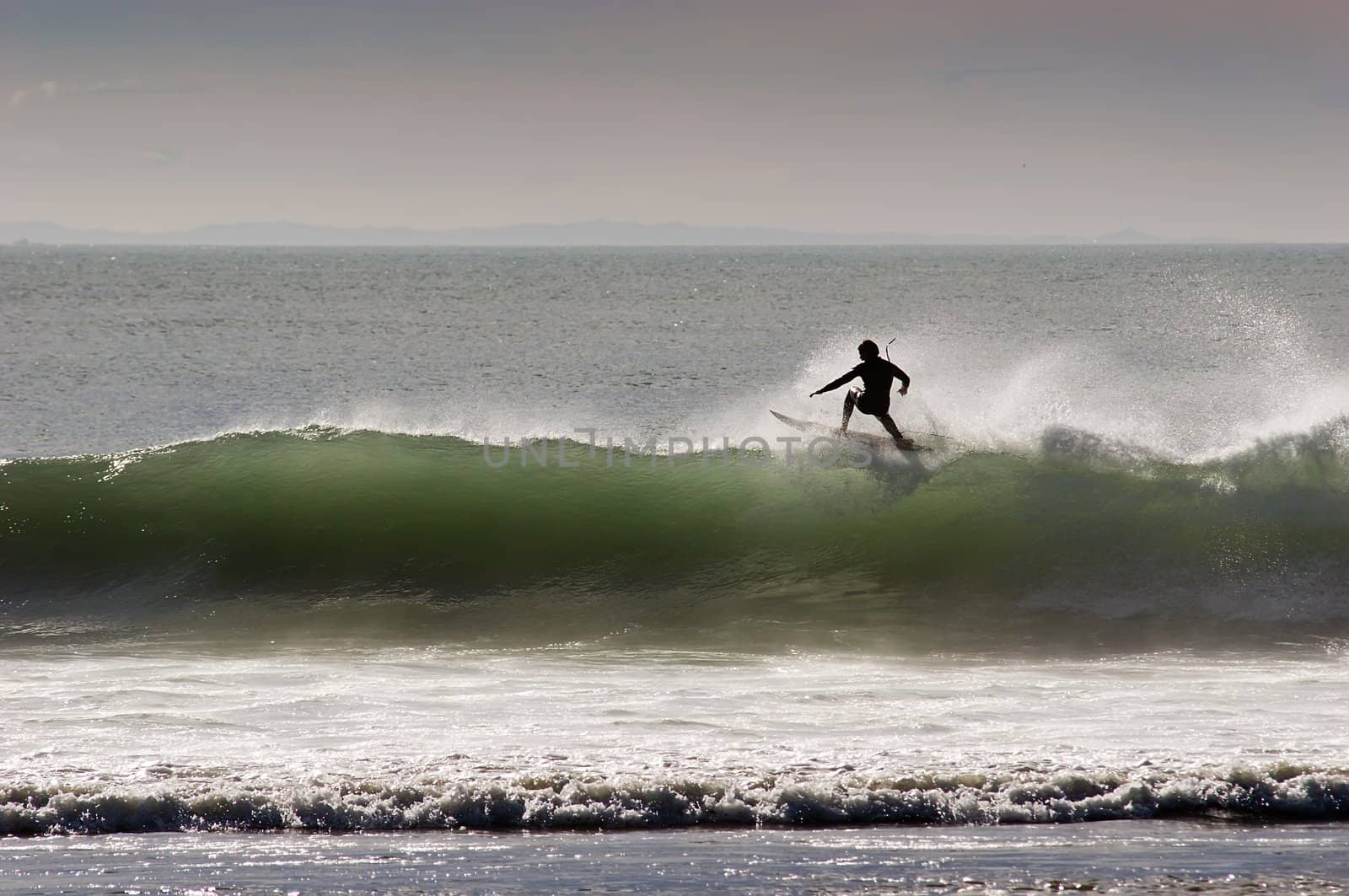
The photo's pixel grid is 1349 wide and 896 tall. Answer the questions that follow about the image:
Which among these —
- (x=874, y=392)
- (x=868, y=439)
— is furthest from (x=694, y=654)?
(x=868, y=439)

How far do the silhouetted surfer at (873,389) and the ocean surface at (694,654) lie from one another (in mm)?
350

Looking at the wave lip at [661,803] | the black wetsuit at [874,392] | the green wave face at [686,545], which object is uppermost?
the black wetsuit at [874,392]

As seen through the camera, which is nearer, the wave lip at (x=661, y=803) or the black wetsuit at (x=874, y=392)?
the wave lip at (x=661, y=803)

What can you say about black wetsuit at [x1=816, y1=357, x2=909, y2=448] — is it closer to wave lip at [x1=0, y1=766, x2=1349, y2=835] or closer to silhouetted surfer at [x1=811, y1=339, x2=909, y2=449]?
silhouetted surfer at [x1=811, y1=339, x2=909, y2=449]

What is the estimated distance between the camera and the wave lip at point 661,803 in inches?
219

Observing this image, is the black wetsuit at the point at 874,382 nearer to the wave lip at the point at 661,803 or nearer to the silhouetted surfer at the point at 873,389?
the silhouetted surfer at the point at 873,389

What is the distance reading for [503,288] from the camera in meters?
86.5

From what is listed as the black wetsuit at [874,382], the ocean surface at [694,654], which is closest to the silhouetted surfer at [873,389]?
the black wetsuit at [874,382]

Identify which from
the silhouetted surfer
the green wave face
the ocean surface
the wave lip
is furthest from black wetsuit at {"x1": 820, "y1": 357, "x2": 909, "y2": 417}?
the wave lip

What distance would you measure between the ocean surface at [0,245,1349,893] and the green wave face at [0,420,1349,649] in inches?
1.9

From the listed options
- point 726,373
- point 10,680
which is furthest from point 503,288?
point 10,680

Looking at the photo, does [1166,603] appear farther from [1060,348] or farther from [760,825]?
[1060,348]

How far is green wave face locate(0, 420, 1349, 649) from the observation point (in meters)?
10.0

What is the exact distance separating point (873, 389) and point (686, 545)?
268 centimetres
